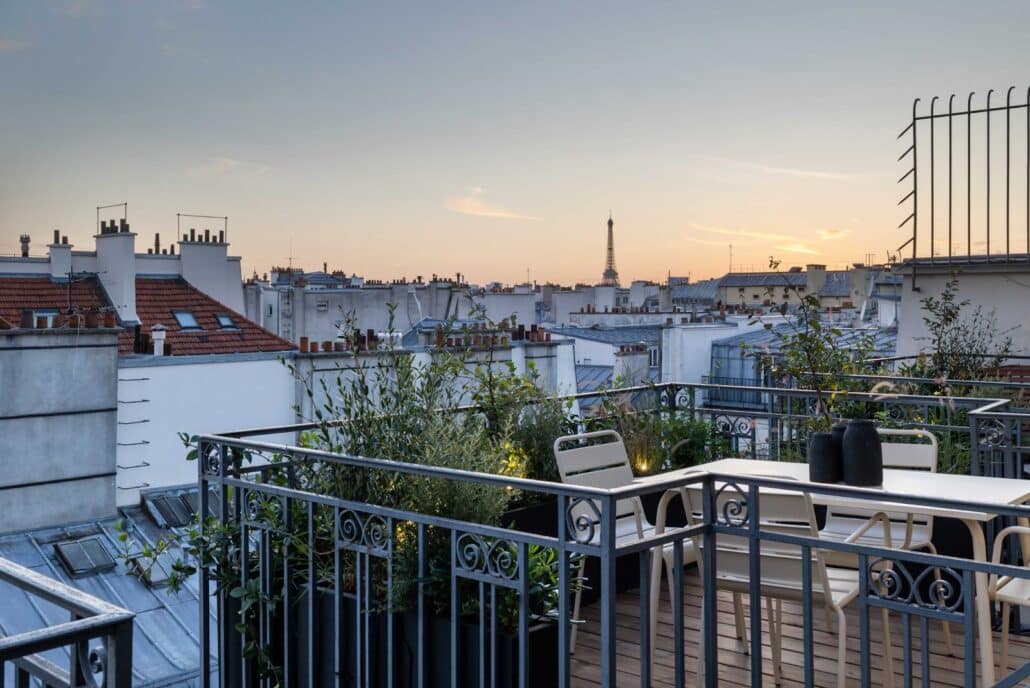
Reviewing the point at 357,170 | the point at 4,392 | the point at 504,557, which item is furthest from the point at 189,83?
the point at 504,557

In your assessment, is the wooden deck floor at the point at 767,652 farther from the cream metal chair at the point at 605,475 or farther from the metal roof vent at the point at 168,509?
the metal roof vent at the point at 168,509

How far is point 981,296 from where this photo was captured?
9312mm

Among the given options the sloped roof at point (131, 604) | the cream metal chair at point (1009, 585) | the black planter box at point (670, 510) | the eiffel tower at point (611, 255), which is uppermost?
the eiffel tower at point (611, 255)

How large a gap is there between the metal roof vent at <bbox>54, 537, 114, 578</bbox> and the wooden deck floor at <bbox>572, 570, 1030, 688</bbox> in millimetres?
8969

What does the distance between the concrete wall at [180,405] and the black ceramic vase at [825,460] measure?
11.1m

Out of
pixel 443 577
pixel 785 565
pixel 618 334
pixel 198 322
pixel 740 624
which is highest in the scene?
pixel 198 322

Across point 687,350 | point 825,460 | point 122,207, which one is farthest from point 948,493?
point 687,350

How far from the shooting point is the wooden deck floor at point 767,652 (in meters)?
3.85

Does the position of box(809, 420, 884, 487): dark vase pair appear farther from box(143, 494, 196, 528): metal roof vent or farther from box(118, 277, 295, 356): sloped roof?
box(118, 277, 295, 356): sloped roof

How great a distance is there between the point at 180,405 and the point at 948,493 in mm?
11960

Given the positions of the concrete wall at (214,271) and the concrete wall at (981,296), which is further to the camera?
the concrete wall at (214,271)

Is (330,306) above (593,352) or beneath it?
above

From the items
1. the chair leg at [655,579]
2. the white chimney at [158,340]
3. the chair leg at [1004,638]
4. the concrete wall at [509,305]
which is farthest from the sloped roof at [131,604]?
the concrete wall at [509,305]

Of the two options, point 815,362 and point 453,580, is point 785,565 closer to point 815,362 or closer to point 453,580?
point 453,580
